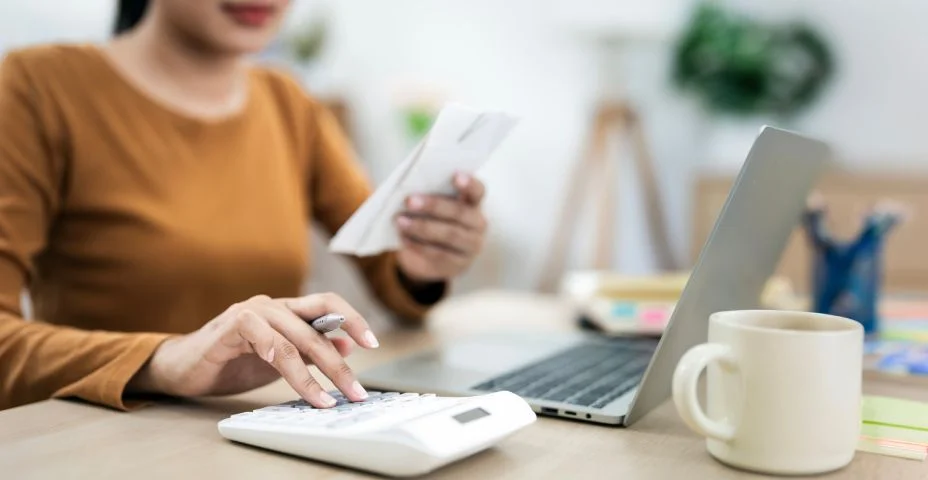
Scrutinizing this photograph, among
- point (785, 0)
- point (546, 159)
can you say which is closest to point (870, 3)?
point (785, 0)

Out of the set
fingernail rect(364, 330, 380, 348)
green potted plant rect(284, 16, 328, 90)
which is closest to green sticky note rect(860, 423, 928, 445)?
fingernail rect(364, 330, 380, 348)

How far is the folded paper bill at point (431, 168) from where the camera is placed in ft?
2.55

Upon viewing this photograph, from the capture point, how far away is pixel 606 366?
0.86 m

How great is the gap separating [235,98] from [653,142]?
220 cm

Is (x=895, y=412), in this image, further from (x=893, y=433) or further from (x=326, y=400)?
(x=326, y=400)

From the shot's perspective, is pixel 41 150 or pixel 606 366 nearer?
pixel 606 366

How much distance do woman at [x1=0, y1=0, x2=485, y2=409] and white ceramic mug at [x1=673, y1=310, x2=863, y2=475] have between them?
1.51 feet

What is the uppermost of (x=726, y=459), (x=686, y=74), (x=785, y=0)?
(x=785, y=0)

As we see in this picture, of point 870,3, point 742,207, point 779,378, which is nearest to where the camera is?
point 779,378

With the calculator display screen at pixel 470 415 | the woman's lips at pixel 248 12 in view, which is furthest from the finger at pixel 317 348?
the woman's lips at pixel 248 12

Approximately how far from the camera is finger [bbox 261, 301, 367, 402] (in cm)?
64

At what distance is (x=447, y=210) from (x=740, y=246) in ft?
1.17

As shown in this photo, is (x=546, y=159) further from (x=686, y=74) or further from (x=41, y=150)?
(x=41, y=150)

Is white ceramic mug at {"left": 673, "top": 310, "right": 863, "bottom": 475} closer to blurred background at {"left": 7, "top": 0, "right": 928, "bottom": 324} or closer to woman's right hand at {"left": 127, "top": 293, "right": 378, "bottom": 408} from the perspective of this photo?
woman's right hand at {"left": 127, "top": 293, "right": 378, "bottom": 408}
